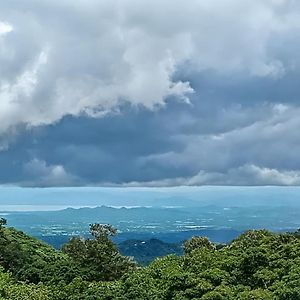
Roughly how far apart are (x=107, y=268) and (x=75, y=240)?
8.49m

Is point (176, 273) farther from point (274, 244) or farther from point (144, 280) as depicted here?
point (274, 244)

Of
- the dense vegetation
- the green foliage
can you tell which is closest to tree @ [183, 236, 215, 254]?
the green foliage

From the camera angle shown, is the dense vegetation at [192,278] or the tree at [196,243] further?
the tree at [196,243]

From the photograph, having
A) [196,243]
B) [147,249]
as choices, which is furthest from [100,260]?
[147,249]

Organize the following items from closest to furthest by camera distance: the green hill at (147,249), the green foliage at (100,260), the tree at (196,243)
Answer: the green foliage at (100,260)
the tree at (196,243)
the green hill at (147,249)

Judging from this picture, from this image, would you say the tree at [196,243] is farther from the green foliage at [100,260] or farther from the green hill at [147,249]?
the green hill at [147,249]

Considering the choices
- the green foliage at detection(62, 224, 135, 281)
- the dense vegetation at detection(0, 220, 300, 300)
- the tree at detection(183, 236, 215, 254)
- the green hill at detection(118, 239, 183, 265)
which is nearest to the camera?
the dense vegetation at detection(0, 220, 300, 300)

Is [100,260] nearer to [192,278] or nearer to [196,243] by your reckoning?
[196,243]

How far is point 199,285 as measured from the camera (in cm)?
2877

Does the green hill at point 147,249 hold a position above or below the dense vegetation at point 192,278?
below

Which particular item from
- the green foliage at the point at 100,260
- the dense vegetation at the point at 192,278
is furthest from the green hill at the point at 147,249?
the dense vegetation at the point at 192,278

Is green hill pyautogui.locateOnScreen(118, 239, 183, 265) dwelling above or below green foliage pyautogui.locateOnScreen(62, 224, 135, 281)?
below

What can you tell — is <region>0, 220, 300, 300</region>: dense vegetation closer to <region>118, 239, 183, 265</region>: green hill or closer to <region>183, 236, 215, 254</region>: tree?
<region>183, 236, 215, 254</region>: tree

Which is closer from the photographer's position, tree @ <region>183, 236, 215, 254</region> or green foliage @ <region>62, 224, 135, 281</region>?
green foliage @ <region>62, 224, 135, 281</region>
